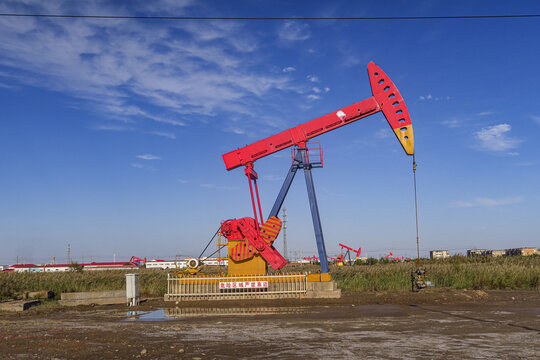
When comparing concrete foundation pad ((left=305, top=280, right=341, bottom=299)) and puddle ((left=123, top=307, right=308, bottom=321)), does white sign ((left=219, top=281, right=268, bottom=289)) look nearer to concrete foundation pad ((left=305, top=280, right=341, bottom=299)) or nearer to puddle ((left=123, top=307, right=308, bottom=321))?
concrete foundation pad ((left=305, top=280, right=341, bottom=299))

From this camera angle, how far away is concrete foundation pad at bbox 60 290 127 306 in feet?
67.4

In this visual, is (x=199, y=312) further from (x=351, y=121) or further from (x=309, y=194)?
(x=351, y=121)

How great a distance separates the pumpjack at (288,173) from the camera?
20.1 meters

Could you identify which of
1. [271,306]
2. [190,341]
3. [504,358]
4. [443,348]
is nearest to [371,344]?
[443,348]

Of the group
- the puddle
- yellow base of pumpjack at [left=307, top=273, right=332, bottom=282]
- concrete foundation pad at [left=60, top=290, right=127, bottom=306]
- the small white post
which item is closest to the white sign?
yellow base of pumpjack at [left=307, top=273, right=332, bottom=282]

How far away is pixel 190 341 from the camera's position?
1048 centimetres

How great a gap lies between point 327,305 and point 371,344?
27.7 ft

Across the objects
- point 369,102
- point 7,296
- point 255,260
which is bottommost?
point 7,296

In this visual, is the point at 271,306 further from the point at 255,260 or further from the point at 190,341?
the point at 190,341

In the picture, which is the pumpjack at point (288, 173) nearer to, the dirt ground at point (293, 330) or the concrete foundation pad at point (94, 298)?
the dirt ground at point (293, 330)

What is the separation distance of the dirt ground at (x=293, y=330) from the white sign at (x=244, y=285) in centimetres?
105

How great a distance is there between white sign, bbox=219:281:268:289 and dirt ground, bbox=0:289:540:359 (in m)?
1.05

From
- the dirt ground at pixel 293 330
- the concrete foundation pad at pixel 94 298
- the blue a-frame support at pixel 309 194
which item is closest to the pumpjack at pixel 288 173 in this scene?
the blue a-frame support at pixel 309 194

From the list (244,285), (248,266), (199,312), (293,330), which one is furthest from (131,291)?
(293,330)
